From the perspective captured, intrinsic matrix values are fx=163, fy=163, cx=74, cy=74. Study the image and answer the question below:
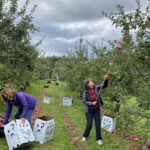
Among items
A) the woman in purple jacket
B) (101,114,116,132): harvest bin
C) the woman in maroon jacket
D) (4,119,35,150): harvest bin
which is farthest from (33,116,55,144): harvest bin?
(101,114,116,132): harvest bin

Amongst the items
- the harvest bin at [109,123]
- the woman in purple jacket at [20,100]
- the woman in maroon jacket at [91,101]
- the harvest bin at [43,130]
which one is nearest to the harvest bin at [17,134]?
the woman in purple jacket at [20,100]

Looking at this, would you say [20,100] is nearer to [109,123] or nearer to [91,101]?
[91,101]

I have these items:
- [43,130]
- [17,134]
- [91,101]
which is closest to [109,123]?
[91,101]

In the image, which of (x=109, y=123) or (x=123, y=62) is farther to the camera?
(x=109, y=123)

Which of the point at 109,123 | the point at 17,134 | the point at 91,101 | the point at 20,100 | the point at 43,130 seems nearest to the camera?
the point at 17,134

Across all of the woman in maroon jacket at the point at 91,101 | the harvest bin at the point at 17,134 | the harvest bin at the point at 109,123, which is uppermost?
the woman in maroon jacket at the point at 91,101

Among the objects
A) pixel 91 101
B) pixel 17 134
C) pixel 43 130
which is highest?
pixel 91 101

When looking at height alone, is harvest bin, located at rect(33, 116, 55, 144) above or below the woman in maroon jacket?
below

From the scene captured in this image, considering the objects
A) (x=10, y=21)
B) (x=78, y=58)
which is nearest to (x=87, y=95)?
(x=10, y=21)

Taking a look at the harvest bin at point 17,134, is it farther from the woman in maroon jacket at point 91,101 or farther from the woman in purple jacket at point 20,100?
the woman in maroon jacket at point 91,101

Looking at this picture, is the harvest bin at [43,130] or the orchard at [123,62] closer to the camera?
the orchard at [123,62]

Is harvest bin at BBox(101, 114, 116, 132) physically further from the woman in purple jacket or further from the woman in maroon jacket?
the woman in purple jacket

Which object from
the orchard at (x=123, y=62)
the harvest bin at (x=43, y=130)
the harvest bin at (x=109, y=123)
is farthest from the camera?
the harvest bin at (x=109, y=123)

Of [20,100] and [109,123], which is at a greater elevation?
[20,100]
